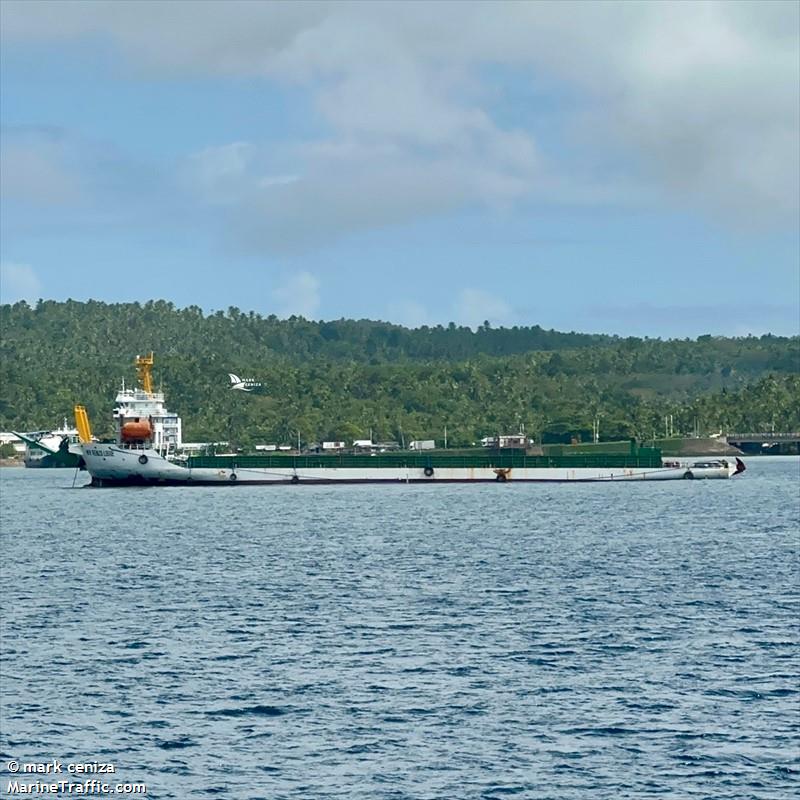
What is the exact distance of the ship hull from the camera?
179 m

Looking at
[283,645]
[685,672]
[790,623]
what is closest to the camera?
[685,672]

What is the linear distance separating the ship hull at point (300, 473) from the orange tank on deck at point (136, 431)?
6.38 ft

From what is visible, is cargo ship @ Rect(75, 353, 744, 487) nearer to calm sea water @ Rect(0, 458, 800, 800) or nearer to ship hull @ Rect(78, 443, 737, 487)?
ship hull @ Rect(78, 443, 737, 487)

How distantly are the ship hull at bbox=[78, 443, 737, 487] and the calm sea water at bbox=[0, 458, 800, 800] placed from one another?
74440mm

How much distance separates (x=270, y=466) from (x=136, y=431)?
59.0ft

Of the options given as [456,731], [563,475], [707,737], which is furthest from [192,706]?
[563,475]

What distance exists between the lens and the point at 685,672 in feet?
173

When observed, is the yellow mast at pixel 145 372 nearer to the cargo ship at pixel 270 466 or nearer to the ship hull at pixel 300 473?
the cargo ship at pixel 270 466

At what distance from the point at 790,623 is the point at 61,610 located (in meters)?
32.3

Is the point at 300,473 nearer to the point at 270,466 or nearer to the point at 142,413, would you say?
the point at 270,466

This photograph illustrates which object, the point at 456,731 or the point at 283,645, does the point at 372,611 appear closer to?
the point at 283,645
